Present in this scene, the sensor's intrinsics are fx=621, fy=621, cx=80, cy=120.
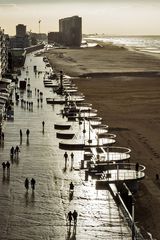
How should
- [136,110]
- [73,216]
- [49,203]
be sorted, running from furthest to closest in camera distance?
[136,110]
[49,203]
[73,216]

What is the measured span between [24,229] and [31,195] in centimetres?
567

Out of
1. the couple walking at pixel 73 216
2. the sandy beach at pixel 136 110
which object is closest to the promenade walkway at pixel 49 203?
the couple walking at pixel 73 216

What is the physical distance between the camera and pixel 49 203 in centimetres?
3500

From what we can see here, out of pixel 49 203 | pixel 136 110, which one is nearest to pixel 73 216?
pixel 49 203

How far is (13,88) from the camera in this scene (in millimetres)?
96938

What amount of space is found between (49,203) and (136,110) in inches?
1807

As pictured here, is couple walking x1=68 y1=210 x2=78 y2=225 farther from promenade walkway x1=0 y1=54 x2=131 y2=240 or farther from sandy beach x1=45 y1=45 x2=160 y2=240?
sandy beach x1=45 y1=45 x2=160 y2=240

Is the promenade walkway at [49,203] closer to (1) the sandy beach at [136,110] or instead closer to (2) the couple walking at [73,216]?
(2) the couple walking at [73,216]

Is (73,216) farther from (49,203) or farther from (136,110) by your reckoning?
(136,110)

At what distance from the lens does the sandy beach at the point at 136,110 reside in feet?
127

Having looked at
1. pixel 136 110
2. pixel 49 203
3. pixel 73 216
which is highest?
pixel 73 216

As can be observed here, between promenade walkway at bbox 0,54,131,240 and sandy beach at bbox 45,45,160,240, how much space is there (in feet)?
9.49

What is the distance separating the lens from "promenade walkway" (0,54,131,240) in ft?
99.5

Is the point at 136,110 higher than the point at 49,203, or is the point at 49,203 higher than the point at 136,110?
the point at 49,203
